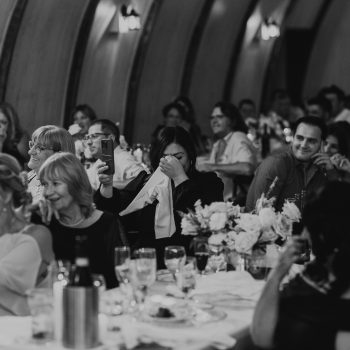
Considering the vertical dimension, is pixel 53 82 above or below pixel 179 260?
above

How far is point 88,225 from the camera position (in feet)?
15.0

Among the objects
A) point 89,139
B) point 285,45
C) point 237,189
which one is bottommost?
point 237,189

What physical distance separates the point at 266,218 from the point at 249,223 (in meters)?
0.09

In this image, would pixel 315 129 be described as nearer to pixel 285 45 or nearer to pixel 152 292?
pixel 152 292

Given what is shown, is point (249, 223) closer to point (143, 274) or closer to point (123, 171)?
point (143, 274)

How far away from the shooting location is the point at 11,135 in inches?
324

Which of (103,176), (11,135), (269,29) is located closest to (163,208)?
(103,176)

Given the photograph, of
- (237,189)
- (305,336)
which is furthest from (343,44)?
(305,336)

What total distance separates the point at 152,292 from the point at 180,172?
1.69 metres

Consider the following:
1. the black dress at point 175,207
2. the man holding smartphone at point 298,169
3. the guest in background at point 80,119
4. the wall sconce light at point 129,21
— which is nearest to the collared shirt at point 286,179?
the man holding smartphone at point 298,169

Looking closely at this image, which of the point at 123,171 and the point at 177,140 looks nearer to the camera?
the point at 177,140

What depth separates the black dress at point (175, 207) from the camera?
5840mm

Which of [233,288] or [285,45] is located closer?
[233,288]

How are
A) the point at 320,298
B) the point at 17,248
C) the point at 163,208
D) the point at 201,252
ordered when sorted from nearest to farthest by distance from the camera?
the point at 320,298, the point at 17,248, the point at 201,252, the point at 163,208
